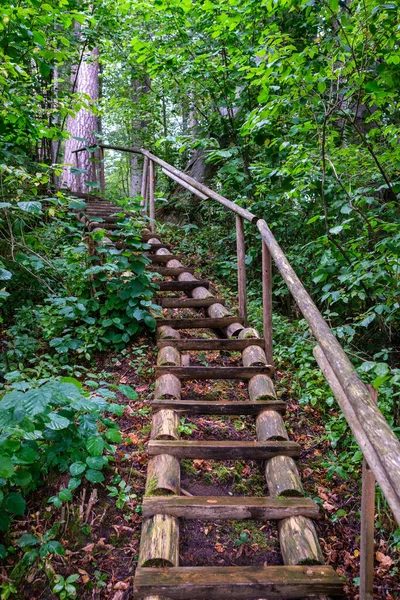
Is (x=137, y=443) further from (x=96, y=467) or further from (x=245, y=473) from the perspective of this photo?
(x=245, y=473)

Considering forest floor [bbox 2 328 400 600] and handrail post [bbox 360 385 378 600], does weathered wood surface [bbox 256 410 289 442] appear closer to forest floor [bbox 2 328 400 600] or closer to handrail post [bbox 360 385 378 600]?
forest floor [bbox 2 328 400 600]

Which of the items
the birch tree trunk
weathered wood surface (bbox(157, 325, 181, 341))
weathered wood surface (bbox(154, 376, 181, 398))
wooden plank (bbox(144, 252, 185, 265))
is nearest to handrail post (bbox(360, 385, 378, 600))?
weathered wood surface (bbox(154, 376, 181, 398))

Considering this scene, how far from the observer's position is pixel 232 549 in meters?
2.09

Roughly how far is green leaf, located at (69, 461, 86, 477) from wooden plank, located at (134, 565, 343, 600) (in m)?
0.66

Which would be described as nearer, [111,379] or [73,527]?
[73,527]

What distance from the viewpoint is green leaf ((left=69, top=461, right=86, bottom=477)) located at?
7.19ft

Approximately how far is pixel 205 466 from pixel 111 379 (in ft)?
3.97

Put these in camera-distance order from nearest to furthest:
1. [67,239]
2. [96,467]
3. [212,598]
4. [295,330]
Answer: [212,598], [96,467], [295,330], [67,239]

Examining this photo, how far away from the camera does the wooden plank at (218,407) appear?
9.18 ft

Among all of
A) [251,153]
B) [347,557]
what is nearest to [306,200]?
[251,153]

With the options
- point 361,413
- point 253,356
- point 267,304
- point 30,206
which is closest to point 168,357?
point 253,356

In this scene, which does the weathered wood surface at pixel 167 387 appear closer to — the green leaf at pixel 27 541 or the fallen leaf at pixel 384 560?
the green leaf at pixel 27 541

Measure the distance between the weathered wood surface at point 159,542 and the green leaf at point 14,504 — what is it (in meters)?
0.60

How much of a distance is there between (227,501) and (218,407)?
→ 2.48ft
